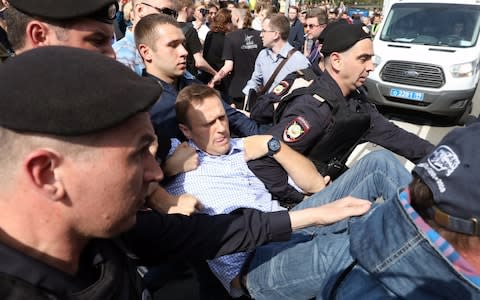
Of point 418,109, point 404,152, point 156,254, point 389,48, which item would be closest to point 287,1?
point 389,48

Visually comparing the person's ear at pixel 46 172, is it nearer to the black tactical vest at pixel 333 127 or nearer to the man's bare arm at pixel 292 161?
the man's bare arm at pixel 292 161

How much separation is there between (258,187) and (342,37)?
4.60 feet

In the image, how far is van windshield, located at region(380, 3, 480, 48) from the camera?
6.99m

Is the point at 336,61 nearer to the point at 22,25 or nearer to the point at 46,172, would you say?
the point at 22,25

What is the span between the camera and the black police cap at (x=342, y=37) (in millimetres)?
2938

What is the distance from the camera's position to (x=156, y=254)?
1.56m

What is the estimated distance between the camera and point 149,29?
8.57 ft

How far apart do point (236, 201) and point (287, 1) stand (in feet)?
31.8

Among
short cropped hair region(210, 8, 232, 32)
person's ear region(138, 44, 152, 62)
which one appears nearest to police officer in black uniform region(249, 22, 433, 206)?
person's ear region(138, 44, 152, 62)

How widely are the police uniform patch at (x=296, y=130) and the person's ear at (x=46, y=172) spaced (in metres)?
1.66

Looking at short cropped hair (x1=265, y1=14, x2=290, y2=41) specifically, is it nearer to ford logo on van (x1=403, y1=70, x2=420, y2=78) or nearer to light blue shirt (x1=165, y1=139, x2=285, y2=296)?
light blue shirt (x1=165, y1=139, x2=285, y2=296)

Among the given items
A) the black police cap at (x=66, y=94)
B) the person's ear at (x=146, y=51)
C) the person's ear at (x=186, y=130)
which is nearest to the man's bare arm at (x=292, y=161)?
the person's ear at (x=186, y=130)

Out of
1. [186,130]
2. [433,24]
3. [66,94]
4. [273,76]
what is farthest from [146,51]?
[433,24]

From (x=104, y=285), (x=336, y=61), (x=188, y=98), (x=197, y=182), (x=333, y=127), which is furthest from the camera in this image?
(x=336, y=61)
